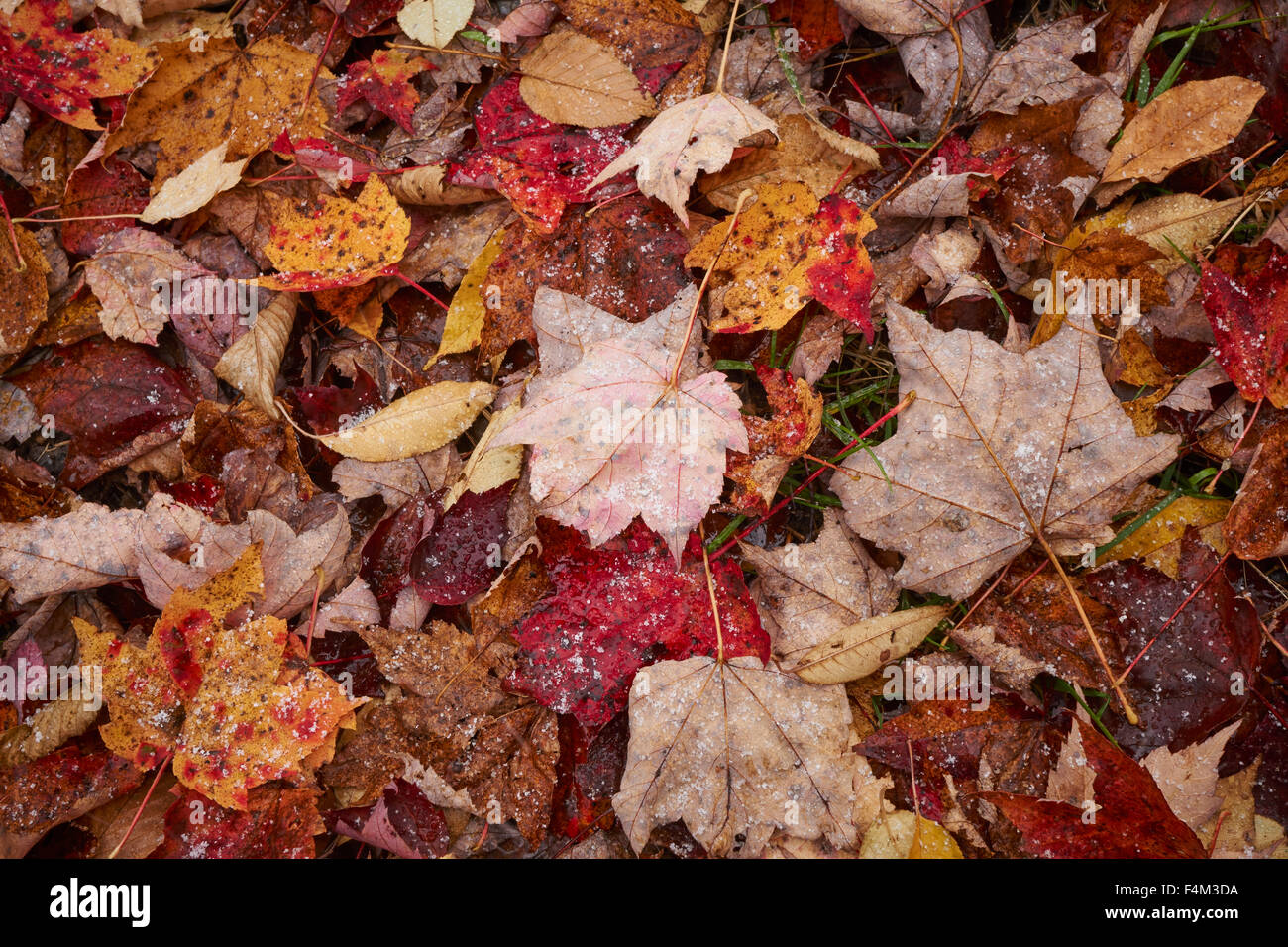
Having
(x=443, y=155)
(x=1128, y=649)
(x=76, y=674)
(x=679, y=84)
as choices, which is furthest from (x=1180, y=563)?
(x=76, y=674)

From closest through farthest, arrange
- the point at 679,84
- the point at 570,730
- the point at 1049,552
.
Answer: the point at 1049,552, the point at 570,730, the point at 679,84

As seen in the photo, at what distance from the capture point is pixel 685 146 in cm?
186

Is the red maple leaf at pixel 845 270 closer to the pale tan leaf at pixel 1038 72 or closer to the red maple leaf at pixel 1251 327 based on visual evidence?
the pale tan leaf at pixel 1038 72

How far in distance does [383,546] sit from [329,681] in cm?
35

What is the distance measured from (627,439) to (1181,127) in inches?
61.6

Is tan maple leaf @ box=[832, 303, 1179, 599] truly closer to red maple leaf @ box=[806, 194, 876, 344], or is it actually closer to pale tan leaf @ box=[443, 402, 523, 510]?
red maple leaf @ box=[806, 194, 876, 344]

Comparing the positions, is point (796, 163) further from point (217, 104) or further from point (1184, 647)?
point (217, 104)

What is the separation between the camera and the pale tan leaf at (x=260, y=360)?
7.07ft

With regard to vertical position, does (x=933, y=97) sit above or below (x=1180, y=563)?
above

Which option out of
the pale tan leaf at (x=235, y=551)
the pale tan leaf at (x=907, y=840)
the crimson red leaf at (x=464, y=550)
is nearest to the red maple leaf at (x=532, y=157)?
the crimson red leaf at (x=464, y=550)

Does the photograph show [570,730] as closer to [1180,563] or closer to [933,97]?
[1180,563]

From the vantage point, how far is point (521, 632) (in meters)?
1.92

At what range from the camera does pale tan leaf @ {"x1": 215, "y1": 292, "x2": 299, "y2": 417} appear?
2.15 metres

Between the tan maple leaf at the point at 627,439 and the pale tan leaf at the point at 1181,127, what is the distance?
1189mm
